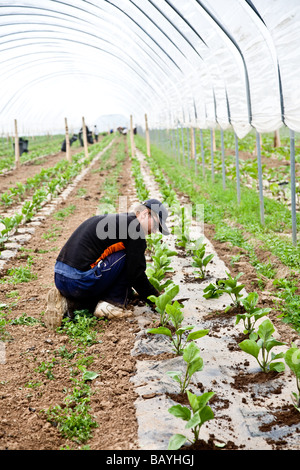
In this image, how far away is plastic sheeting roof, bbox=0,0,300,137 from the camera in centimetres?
602

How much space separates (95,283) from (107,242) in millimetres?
385

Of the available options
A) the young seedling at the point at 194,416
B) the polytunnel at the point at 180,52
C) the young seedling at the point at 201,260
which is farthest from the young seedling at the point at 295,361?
the polytunnel at the point at 180,52

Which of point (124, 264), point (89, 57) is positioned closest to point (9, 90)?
point (89, 57)

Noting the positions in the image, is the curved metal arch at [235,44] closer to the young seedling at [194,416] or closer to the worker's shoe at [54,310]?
the worker's shoe at [54,310]

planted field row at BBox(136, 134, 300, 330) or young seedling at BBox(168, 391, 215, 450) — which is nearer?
young seedling at BBox(168, 391, 215, 450)

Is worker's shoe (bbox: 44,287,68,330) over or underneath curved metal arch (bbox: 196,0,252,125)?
underneath

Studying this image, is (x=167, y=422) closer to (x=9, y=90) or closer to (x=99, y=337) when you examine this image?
(x=99, y=337)

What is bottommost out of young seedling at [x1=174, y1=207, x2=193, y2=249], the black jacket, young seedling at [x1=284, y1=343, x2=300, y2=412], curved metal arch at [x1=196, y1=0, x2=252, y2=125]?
young seedling at [x1=284, y1=343, x2=300, y2=412]

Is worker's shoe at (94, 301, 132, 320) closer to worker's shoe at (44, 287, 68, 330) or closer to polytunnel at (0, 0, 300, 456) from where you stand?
polytunnel at (0, 0, 300, 456)

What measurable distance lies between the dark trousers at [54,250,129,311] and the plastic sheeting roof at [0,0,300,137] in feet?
9.63

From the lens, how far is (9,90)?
2383 cm

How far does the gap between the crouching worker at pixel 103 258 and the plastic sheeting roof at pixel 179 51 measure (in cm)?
267

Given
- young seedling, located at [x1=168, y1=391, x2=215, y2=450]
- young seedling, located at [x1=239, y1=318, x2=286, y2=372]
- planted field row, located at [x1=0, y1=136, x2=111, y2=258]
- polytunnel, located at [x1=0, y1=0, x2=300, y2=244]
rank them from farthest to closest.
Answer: planted field row, located at [x1=0, y1=136, x2=111, y2=258] < polytunnel, located at [x1=0, y1=0, x2=300, y2=244] < young seedling, located at [x1=239, y1=318, x2=286, y2=372] < young seedling, located at [x1=168, y1=391, x2=215, y2=450]

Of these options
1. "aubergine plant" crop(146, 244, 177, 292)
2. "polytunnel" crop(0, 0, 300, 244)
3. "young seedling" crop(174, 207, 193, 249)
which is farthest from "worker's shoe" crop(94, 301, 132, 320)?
"polytunnel" crop(0, 0, 300, 244)
